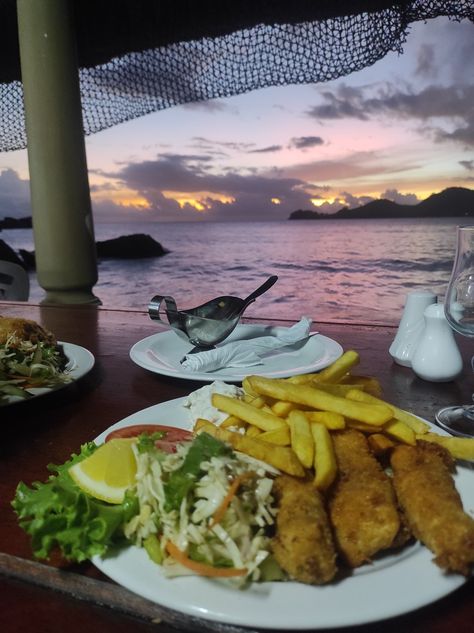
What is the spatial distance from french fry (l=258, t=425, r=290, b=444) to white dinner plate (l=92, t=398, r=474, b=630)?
1.00 ft

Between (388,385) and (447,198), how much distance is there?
11313 millimetres

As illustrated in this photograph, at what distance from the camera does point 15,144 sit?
6.51 m

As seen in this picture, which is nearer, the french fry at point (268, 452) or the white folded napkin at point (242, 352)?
the french fry at point (268, 452)

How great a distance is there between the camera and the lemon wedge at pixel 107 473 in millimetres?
823

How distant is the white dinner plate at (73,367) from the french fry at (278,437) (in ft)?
2.13

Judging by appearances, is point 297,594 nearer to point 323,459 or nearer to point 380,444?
point 323,459

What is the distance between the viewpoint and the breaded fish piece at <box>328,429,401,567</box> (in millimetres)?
732

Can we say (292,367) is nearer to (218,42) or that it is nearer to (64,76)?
(64,76)

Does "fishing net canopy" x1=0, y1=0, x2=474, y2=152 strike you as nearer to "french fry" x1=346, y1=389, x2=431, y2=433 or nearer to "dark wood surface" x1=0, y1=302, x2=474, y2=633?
"dark wood surface" x1=0, y1=302, x2=474, y2=633

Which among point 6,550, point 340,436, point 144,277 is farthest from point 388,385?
point 144,277

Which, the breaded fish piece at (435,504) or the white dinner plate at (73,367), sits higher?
the white dinner plate at (73,367)

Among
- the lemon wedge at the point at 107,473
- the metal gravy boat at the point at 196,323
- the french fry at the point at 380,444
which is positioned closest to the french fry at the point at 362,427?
the french fry at the point at 380,444

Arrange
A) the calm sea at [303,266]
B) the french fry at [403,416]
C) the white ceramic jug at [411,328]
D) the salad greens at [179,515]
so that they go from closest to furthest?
the salad greens at [179,515] < the french fry at [403,416] < the white ceramic jug at [411,328] < the calm sea at [303,266]

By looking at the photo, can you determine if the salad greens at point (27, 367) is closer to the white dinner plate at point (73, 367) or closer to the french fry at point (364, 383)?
the white dinner plate at point (73, 367)
